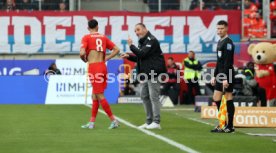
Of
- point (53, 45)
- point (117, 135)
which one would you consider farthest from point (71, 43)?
point (117, 135)

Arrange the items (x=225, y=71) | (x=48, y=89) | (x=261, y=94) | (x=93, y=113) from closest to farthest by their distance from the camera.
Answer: (x=225, y=71) → (x=93, y=113) → (x=261, y=94) → (x=48, y=89)

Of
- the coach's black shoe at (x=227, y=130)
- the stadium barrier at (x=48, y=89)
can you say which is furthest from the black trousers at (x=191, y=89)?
the coach's black shoe at (x=227, y=130)

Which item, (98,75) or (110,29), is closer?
(98,75)

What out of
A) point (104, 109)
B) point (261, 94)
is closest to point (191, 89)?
point (261, 94)

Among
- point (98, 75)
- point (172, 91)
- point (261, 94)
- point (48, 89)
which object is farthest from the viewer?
point (172, 91)

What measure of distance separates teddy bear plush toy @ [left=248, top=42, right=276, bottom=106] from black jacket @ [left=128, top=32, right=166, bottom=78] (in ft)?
33.4

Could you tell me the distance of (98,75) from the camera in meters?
16.0

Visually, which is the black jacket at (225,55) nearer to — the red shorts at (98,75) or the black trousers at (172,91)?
the red shorts at (98,75)

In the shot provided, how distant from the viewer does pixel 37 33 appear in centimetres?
3183

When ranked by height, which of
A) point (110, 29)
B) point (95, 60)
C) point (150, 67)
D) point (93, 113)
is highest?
point (110, 29)

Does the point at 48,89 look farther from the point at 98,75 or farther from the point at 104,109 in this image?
the point at 98,75

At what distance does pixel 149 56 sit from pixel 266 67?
10.7 m

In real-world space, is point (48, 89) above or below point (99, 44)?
below

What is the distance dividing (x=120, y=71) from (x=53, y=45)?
10.3ft
